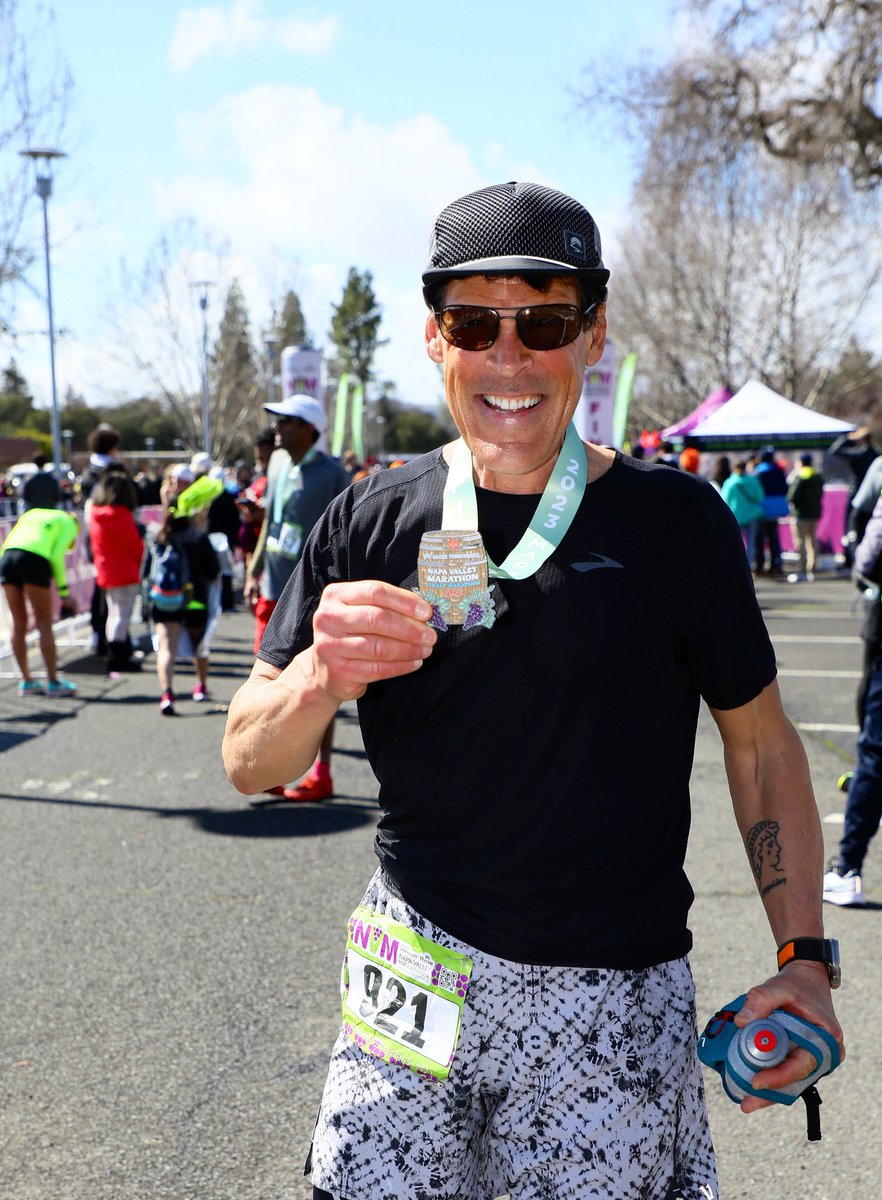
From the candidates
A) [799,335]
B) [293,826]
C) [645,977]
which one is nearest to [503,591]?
[645,977]

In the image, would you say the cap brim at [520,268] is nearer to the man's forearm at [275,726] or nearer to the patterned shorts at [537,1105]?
the man's forearm at [275,726]

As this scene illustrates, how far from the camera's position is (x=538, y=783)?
1682 mm

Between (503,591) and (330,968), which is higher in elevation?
(503,591)

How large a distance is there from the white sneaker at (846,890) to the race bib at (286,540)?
3007 mm

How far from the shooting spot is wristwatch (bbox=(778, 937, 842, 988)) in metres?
1.74

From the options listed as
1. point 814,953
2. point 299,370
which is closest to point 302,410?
point 814,953

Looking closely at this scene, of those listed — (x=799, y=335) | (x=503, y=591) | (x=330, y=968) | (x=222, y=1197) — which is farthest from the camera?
(x=799, y=335)

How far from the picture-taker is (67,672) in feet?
36.7

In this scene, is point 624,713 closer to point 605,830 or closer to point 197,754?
point 605,830

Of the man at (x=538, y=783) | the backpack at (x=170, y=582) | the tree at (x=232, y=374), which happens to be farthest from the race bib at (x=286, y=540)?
the tree at (x=232, y=374)

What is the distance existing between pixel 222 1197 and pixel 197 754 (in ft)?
16.0

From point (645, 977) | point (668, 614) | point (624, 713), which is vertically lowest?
point (645, 977)

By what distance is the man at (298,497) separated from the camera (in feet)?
21.1

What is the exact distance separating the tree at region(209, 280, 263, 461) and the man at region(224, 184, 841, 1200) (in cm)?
4196
